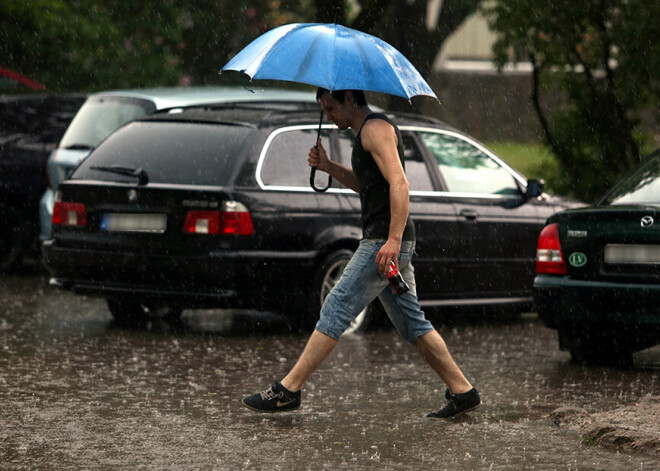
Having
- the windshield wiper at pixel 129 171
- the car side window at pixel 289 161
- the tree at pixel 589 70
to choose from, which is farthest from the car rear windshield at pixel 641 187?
the tree at pixel 589 70

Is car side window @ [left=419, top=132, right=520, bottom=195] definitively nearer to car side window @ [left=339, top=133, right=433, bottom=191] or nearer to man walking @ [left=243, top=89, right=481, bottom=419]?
car side window @ [left=339, top=133, right=433, bottom=191]

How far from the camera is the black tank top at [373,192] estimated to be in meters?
7.48

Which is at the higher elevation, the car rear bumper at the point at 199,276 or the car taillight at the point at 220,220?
the car taillight at the point at 220,220

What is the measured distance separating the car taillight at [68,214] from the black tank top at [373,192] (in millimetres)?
3856

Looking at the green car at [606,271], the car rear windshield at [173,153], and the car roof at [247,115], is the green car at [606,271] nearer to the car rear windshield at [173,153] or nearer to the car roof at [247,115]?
the car roof at [247,115]

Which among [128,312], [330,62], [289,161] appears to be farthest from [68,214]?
[330,62]

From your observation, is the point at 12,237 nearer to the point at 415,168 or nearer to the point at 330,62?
the point at 415,168

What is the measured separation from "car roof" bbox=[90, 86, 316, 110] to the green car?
4158mm

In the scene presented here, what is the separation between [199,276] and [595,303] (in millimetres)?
2817

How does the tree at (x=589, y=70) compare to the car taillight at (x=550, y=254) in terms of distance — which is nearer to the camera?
the car taillight at (x=550, y=254)

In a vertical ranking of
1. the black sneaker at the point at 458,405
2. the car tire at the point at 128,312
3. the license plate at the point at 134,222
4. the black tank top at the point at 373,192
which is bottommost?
the car tire at the point at 128,312

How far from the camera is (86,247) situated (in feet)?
35.6

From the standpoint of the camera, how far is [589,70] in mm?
15938

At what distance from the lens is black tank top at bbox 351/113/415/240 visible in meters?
7.48
